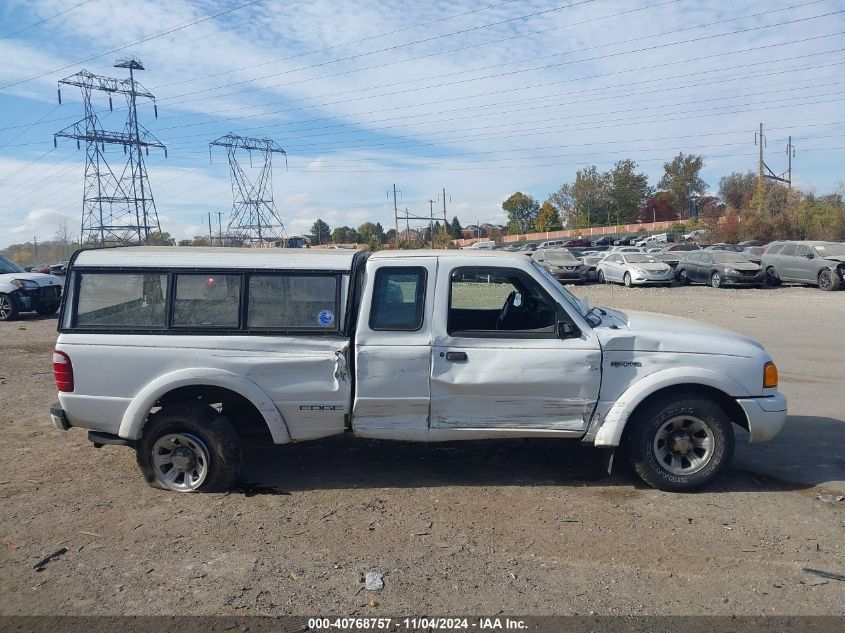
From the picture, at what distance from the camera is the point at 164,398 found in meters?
5.55

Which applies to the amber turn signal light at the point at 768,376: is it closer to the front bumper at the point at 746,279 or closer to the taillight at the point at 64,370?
the taillight at the point at 64,370

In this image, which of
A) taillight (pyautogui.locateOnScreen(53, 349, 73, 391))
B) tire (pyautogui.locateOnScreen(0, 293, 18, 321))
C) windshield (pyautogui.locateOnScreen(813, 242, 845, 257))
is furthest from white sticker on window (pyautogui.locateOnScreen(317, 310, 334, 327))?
windshield (pyautogui.locateOnScreen(813, 242, 845, 257))

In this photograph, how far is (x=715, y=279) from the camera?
2686 cm

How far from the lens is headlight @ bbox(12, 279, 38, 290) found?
18000 millimetres

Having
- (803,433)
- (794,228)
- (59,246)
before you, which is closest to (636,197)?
(794,228)

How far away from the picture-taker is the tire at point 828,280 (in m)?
23.8

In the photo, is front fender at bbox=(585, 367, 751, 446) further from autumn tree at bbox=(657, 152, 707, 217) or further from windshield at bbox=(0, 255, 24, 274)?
autumn tree at bbox=(657, 152, 707, 217)

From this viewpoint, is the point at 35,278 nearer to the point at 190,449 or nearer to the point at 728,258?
the point at 190,449

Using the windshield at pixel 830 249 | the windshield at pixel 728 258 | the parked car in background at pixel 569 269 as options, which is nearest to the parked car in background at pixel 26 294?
the parked car in background at pixel 569 269

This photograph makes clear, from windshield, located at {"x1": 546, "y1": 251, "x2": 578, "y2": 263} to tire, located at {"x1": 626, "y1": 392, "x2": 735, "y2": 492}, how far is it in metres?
25.9

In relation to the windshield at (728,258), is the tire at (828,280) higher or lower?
lower

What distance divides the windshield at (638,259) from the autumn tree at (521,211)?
70582 mm

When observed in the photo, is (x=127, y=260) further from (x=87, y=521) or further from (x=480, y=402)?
(x=480, y=402)

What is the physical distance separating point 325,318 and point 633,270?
80.4 feet
